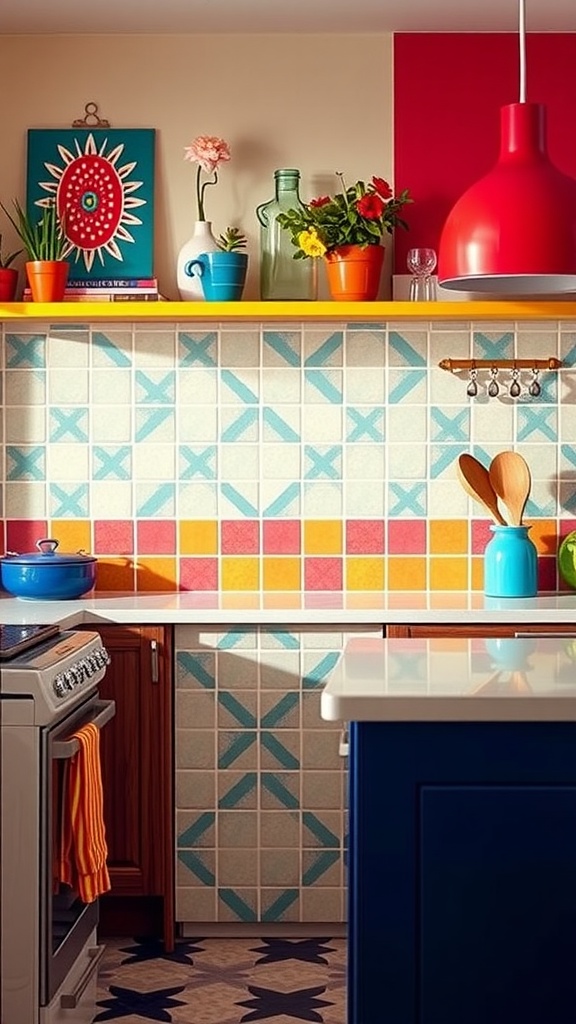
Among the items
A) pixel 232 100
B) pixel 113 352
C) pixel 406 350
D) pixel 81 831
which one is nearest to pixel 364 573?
pixel 406 350

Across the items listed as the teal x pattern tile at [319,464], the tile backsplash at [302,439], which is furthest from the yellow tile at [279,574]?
the teal x pattern tile at [319,464]

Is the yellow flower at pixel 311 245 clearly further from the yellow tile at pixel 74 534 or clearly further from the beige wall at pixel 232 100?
the yellow tile at pixel 74 534

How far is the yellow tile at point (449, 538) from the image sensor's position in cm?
462

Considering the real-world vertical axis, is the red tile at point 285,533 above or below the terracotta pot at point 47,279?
below

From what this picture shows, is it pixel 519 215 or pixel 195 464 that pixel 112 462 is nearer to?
pixel 195 464

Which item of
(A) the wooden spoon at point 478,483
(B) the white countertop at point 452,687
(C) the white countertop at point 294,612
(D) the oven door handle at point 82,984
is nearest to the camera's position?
(B) the white countertop at point 452,687

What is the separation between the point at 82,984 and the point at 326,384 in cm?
204

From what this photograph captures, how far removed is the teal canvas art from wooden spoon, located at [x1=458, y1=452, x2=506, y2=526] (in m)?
1.13

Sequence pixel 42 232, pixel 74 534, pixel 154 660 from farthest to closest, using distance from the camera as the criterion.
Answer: pixel 74 534, pixel 42 232, pixel 154 660

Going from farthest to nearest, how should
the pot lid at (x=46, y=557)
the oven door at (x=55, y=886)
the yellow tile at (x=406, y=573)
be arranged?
the yellow tile at (x=406, y=573) < the pot lid at (x=46, y=557) < the oven door at (x=55, y=886)

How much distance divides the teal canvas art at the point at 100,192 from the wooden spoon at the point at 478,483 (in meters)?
1.13

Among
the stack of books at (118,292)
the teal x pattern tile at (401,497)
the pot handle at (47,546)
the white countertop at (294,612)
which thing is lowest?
the white countertop at (294,612)

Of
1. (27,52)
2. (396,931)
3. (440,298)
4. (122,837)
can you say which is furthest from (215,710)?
(27,52)

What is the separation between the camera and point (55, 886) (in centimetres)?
304
